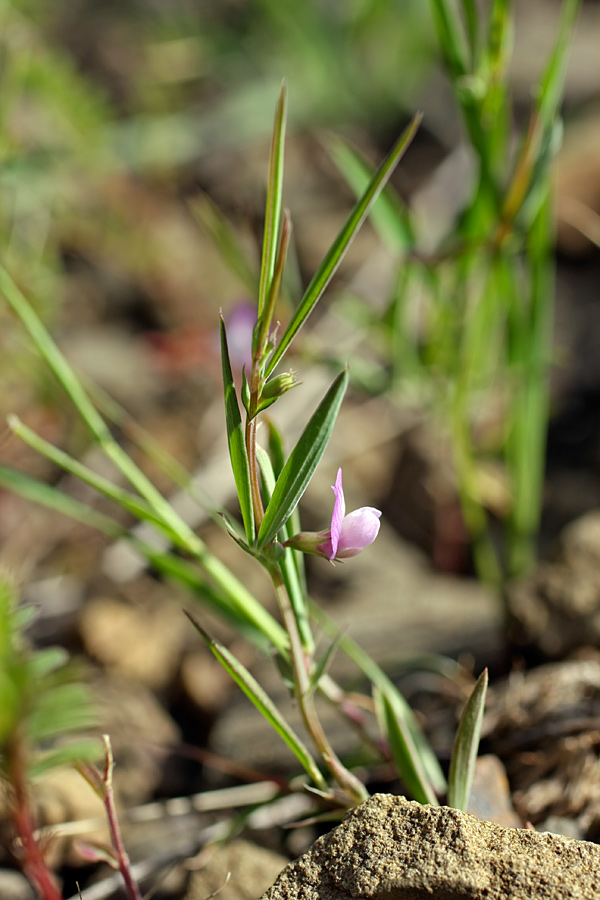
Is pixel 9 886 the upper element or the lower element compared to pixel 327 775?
lower

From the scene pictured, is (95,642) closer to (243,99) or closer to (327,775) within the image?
(327,775)

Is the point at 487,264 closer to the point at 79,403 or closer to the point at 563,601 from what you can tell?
the point at 563,601

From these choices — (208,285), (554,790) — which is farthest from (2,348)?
(554,790)

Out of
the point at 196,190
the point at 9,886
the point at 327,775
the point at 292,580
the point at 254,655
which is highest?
the point at 292,580

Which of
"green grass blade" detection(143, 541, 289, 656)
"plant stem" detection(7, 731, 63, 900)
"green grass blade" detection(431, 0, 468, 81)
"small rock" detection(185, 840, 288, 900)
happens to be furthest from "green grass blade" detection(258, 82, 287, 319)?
"small rock" detection(185, 840, 288, 900)

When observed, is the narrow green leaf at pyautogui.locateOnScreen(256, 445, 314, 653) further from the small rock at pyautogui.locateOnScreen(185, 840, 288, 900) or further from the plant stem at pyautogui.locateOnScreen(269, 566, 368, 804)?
the small rock at pyautogui.locateOnScreen(185, 840, 288, 900)
